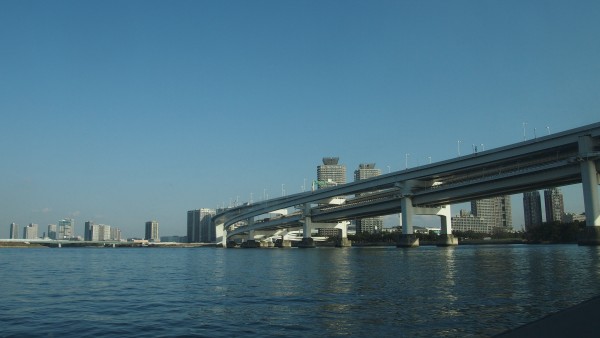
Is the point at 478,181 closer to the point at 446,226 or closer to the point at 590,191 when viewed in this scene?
the point at 590,191

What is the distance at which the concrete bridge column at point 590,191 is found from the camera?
7644 cm

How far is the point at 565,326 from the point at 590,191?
76.9 meters

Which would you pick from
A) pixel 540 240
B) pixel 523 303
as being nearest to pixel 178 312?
pixel 523 303

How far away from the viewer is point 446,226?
134125mm

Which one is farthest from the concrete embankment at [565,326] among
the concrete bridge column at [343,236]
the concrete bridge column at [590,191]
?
the concrete bridge column at [343,236]

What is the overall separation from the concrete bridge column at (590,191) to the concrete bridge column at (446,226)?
1966 inches

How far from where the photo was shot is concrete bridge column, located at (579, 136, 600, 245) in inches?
3009

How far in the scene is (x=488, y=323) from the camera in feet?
55.7

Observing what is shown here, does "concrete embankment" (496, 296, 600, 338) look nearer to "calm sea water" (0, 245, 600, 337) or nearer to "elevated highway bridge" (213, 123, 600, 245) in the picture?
"calm sea water" (0, 245, 600, 337)

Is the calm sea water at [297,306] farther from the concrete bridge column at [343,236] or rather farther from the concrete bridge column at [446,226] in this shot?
the concrete bridge column at [343,236]

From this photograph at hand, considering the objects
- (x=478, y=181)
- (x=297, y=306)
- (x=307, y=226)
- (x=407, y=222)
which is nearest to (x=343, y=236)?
(x=307, y=226)

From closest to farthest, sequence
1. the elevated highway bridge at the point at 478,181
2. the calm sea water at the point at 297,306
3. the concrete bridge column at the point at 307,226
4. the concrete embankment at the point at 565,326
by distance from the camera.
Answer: the concrete embankment at the point at 565,326 < the calm sea water at the point at 297,306 < the elevated highway bridge at the point at 478,181 < the concrete bridge column at the point at 307,226

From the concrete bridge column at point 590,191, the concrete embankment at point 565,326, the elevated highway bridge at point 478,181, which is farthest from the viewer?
the elevated highway bridge at point 478,181

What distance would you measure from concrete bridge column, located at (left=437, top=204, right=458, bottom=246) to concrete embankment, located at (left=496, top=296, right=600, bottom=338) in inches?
4693
